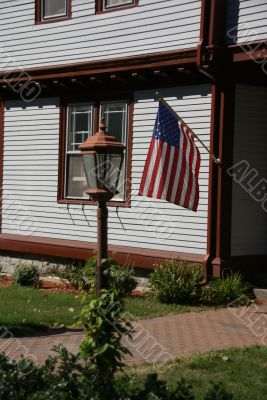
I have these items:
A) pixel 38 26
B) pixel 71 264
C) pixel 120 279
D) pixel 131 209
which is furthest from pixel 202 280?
pixel 38 26

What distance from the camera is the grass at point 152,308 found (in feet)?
37.1

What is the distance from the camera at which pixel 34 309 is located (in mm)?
11633

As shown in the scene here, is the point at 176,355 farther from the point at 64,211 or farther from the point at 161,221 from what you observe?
the point at 64,211

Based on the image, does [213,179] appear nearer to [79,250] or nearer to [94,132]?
[94,132]

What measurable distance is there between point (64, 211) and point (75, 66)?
2.97 metres

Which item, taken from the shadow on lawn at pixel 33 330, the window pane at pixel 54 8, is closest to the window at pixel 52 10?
the window pane at pixel 54 8

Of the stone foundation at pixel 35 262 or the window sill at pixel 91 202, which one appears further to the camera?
the stone foundation at pixel 35 262

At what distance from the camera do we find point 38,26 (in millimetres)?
16266

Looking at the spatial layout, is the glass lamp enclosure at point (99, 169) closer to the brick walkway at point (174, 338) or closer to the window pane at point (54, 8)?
the brick walkway at point (174, 338)

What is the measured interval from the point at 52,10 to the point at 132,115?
11.6ft

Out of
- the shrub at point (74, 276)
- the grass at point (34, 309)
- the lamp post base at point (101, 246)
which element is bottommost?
the grass at point (34, 309)

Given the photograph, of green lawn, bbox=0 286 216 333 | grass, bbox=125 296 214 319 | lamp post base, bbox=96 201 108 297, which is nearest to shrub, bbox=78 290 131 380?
lamp post base, bbox=96 201 108 297

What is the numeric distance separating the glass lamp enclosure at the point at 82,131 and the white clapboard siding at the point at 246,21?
9.52ft

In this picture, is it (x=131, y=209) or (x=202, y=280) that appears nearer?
(x=202, y=280)
